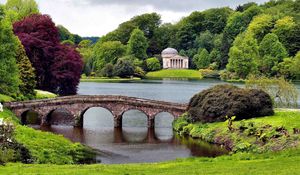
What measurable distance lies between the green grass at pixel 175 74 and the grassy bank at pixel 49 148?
128 m

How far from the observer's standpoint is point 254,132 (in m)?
44.9

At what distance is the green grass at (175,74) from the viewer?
170000mm

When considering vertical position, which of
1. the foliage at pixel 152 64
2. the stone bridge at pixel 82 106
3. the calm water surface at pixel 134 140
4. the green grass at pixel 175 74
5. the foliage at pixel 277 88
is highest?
the foliage at pixel 152 64

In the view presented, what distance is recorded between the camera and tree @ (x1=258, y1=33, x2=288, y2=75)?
456 ft

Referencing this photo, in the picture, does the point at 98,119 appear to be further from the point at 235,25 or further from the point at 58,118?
the point at 235,25

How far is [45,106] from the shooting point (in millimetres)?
61844

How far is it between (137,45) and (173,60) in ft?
44.4

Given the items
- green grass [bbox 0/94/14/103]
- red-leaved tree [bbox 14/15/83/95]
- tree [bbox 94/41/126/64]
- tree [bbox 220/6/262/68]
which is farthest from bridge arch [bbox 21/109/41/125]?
tree [bbox 220/6/262/68]

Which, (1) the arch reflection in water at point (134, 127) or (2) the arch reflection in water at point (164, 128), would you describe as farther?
(2) the arch reflection in water at point (164, 128)

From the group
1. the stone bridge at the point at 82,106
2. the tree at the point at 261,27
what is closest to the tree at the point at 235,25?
the tree at the point at 261,27

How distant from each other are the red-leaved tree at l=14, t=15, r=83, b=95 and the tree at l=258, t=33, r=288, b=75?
211 ft

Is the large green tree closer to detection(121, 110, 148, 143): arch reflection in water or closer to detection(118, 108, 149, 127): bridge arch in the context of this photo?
detection(121, 110, 148, 143): arch reflection in water

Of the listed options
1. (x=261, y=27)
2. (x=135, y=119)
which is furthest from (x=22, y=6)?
(x=261, y=27)

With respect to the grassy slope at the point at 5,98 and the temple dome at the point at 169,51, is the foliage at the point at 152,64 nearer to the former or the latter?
the temple dome at the point at 169,51
